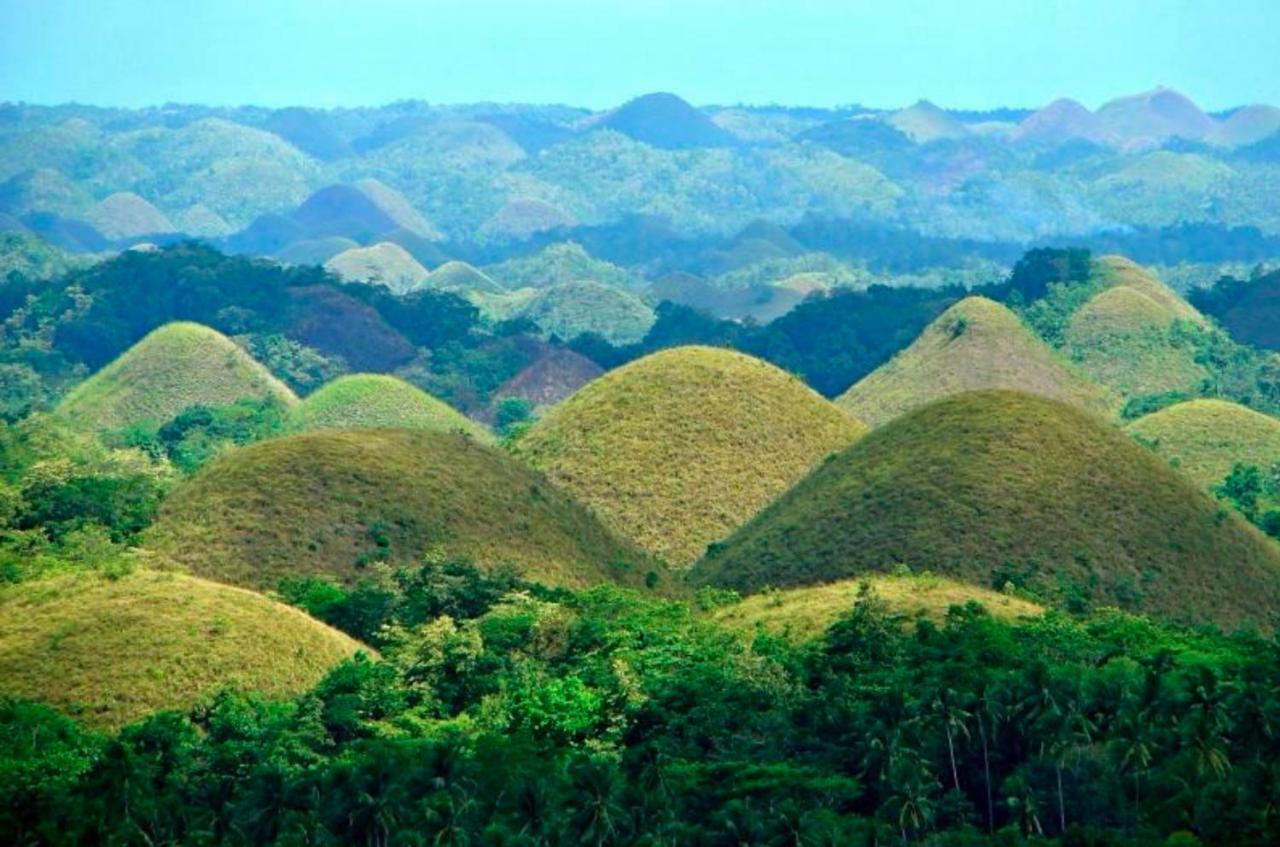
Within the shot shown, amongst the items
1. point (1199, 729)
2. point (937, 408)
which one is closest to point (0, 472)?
point (937, 408)

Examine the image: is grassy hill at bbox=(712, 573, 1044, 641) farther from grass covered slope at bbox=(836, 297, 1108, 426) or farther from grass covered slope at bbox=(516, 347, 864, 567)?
grass covered slope at bbox=(836, 297, 1108, 426)

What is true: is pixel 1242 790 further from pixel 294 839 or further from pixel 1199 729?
pixel 294 839

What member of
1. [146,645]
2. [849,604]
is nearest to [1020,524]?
[849,604]

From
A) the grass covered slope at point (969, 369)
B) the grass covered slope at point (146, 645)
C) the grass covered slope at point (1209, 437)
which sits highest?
the grass covered slope at point (969, 369)

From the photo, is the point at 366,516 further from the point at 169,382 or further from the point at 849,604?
the point at 169,382

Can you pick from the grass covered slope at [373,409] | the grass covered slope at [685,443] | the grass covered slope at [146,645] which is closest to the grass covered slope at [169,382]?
the grass covered slope at [373,409]

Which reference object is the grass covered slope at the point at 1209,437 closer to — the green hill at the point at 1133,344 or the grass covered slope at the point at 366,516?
the green hill at the point at 1133,344
